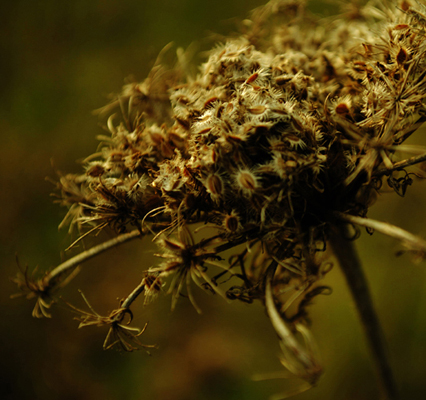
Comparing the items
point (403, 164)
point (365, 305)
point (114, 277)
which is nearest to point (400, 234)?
point (403, 164)

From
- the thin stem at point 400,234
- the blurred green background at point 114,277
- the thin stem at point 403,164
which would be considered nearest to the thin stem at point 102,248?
the thin stem at point 400,234

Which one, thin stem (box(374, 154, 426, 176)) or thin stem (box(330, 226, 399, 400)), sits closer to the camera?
thin stem (box(374, 154, 426, 176))

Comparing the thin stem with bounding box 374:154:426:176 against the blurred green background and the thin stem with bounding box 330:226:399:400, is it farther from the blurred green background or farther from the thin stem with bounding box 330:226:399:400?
the blurred green background

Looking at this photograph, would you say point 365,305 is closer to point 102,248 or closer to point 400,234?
point 400,234

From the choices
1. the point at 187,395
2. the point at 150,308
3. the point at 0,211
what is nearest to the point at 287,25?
the point at 150,308

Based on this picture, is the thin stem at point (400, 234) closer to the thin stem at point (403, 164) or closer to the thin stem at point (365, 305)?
the thin stem at point (403, 164)

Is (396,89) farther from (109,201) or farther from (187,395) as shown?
(187,395)

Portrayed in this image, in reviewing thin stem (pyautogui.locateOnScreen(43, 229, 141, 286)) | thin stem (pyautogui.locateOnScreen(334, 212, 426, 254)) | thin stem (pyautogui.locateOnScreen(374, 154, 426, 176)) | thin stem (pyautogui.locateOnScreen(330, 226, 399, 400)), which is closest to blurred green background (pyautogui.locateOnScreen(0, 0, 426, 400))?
thin stem (pyautogui.locateOnScreen(330, 226, 399, 400))
